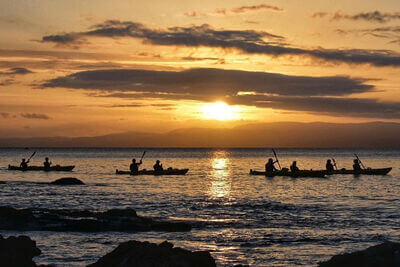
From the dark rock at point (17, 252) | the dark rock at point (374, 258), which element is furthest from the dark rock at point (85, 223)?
the dark rock at point (374, 258)

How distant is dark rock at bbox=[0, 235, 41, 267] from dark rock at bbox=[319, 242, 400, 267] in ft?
28.8

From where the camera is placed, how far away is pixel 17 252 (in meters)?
16.5

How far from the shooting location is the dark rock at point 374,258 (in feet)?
46.8

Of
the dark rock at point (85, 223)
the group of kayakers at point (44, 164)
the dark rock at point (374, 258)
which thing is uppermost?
the group of kayakers at point (44, 164)

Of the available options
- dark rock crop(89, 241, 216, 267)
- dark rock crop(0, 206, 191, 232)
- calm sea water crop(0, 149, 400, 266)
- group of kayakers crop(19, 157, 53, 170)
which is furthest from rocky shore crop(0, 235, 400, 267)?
group of kayakers crop(19, 157, 53, 170)

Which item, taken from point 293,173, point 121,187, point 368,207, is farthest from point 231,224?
point 293,173

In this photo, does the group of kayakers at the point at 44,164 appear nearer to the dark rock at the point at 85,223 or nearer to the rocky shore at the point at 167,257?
Result: the dark rock at the point at 85,223

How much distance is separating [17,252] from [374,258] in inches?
403

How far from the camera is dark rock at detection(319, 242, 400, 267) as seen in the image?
14266 millimetres

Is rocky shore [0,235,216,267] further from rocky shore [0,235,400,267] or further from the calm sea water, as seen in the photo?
the calm sea water

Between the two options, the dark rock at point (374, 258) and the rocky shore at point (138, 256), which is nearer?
the dark rock at point (374, 258)

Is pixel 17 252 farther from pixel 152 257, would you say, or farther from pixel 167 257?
pixel 167 257

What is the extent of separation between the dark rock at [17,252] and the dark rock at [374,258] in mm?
8778

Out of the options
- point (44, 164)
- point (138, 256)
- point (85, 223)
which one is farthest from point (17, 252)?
point (44, 164)
